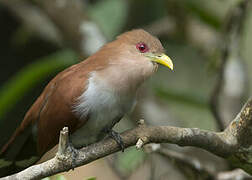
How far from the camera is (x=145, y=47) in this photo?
2.41 metres

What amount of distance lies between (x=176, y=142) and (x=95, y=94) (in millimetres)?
→ 441

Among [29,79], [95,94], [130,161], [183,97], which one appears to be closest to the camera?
[95,94]

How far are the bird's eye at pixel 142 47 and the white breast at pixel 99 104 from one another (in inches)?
10.0

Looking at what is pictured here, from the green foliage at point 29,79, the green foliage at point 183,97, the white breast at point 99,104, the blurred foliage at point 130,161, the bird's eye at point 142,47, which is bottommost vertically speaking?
the blurred foliage at point 130,161

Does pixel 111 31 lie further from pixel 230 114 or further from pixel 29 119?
pixel 29 119

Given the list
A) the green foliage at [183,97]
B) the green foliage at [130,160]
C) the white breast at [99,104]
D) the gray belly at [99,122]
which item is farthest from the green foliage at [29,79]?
the white breast at [99,104]

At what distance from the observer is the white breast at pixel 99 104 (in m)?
2.23

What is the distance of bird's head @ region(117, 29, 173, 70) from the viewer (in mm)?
2375

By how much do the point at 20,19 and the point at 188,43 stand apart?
63.9 inches

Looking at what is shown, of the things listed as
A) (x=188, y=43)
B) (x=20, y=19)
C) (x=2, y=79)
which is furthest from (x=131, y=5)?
(x=2, y=79)

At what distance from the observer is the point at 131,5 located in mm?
4848

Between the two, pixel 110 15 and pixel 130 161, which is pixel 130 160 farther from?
pixel 110 15

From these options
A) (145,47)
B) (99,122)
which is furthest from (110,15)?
(99,122)

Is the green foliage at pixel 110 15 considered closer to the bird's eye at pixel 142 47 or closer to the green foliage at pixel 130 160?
the green foliage at pixel 130 160
